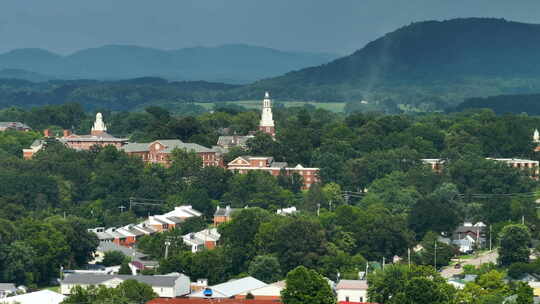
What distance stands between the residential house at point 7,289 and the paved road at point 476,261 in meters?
16.7

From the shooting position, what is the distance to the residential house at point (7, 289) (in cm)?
5466

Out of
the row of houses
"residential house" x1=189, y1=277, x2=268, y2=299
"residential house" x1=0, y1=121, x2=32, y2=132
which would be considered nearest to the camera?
"residential house" x1=189, y1=277, x2=268, y2=299

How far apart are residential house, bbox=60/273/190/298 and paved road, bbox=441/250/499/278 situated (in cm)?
1089

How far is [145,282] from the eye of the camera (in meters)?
54.6

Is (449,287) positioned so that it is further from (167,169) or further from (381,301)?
(167,169)

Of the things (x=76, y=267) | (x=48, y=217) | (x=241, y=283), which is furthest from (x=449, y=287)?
(x=48, y=217)

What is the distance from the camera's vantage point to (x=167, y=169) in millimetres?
87375

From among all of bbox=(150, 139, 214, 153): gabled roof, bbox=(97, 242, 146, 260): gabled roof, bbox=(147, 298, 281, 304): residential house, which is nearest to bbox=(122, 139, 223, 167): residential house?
bbox=(150, 139, 214, 153): gabled roof

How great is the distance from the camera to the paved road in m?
60.3

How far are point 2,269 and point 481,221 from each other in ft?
81.2

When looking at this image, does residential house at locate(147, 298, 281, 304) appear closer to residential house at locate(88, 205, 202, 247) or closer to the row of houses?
the row of houses

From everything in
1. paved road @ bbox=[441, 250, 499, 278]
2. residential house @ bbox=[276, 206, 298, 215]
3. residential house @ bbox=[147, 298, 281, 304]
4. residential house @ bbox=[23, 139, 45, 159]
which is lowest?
paved road @ bbox=[441, 250, 499, 278]

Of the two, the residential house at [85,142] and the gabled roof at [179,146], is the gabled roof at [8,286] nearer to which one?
the gabled roof at [179,146]

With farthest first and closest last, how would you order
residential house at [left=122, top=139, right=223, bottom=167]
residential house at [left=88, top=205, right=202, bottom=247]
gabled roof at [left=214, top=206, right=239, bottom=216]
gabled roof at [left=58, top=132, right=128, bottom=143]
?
gabled roof at [left=58, top=132, right=128, bottom=143]
residential house at [left=122, top=139, right=223, bottom=167]
gabled roof at [left=214, top=206, right=239, bottom=216]
residential house at [left=88, top=205, right=202, bottom=247]
